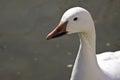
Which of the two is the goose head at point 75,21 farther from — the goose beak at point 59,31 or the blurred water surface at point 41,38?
the blurred water surface at point 41,38

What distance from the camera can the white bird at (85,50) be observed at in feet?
10.7

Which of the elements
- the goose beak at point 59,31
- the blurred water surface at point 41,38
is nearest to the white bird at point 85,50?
the goose beak at point 59,31

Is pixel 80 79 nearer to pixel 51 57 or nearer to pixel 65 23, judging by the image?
pixel 65 23

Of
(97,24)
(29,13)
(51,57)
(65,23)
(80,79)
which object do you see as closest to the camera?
(65,23)

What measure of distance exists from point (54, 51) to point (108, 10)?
1.28m

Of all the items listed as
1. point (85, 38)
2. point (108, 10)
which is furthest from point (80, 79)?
point (108, 10)

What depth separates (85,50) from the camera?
3471 millimetres

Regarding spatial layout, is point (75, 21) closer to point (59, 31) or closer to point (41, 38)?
point (59, 31)

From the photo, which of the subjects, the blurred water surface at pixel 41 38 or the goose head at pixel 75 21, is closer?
the goose head at pixel 75 21

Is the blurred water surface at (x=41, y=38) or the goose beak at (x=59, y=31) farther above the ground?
the goose beak at (x=59, y=31)

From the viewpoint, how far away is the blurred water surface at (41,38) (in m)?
4.83

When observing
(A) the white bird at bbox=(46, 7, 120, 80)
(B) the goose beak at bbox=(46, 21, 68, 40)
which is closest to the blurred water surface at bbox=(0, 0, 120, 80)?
(A) the white bird at bbox=(46, 7, 120, 80)

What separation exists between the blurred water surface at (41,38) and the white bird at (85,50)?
1.02m

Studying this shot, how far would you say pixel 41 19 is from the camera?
5883 mm
